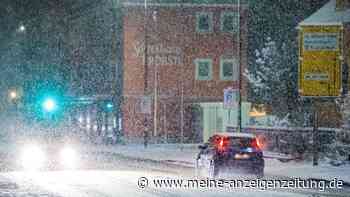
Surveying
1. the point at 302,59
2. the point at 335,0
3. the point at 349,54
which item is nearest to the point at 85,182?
the point at 302,59

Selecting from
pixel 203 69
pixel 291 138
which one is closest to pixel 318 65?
pixel 291 138

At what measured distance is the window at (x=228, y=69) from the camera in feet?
204

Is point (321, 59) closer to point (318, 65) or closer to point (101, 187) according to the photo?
point (318, 65)

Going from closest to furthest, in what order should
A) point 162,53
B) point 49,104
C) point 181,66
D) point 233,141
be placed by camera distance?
point 233,141, point 49,104, point 162,53, point 181,66

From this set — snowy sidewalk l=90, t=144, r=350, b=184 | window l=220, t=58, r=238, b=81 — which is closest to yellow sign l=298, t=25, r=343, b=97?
snowy sidewalk l=90, t=144, r=350, b=184

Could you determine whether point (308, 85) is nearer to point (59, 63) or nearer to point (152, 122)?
point (152, 122)

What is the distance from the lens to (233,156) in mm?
26484

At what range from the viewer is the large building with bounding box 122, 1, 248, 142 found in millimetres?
59375

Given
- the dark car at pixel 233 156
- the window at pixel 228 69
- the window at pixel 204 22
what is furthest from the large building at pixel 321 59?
the window at pixel 228 69

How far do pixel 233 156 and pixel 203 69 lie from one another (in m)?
35.7

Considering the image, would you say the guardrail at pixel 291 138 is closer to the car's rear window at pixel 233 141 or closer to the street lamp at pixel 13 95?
the car's rear window at pixel 233 141

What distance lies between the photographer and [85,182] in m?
24.3

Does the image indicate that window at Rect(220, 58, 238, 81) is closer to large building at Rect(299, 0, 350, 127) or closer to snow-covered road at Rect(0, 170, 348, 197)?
large building at Rect(299, 0, 350, 127)

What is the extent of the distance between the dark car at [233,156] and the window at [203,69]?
114 ft
